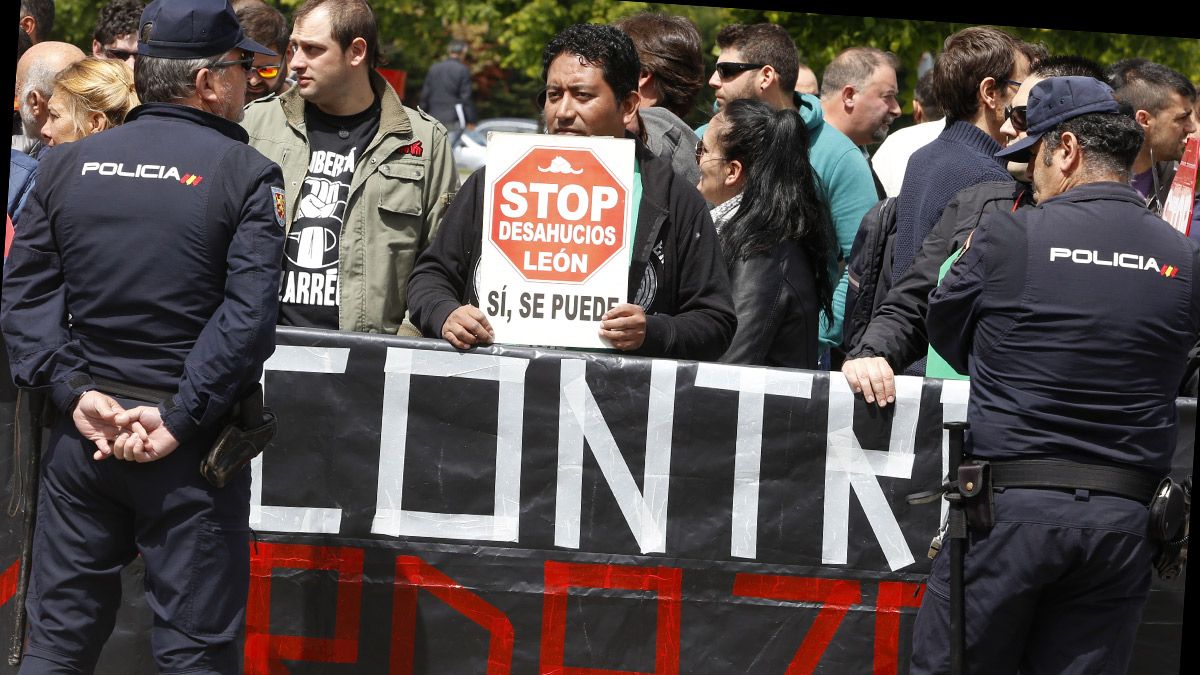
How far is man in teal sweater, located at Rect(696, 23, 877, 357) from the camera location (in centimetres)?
634

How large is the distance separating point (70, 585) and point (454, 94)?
20819mm

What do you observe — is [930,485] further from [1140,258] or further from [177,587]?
[177,587]

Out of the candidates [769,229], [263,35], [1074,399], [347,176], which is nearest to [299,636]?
[347,176]

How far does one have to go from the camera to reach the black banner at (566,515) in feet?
15.5

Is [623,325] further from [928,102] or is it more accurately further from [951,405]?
[928,102]

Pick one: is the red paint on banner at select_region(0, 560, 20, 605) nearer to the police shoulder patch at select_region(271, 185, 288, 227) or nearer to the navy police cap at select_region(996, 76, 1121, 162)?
the police shoulder patch at select_region(271, 185, 288, 227)

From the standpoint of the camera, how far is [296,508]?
4.75m

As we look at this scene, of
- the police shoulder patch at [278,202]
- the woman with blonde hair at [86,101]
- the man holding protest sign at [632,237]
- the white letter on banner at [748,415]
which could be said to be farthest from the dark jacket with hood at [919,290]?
the woman with blonde hair at [86,101]

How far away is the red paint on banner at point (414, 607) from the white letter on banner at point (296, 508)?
29cm

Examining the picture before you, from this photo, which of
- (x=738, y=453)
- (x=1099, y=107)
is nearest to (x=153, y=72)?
(x=738, y=453)

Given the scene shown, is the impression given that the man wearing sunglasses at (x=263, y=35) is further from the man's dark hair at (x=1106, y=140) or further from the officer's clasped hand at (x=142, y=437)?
the man's dark hair at (x=1106, y=140)

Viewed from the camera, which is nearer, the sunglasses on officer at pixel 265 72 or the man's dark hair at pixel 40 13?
the sunglasses on officer at pixel 265 72

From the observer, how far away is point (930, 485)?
4.78 metres

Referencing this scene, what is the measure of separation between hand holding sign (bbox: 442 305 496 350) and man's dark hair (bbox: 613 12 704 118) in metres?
2.36
